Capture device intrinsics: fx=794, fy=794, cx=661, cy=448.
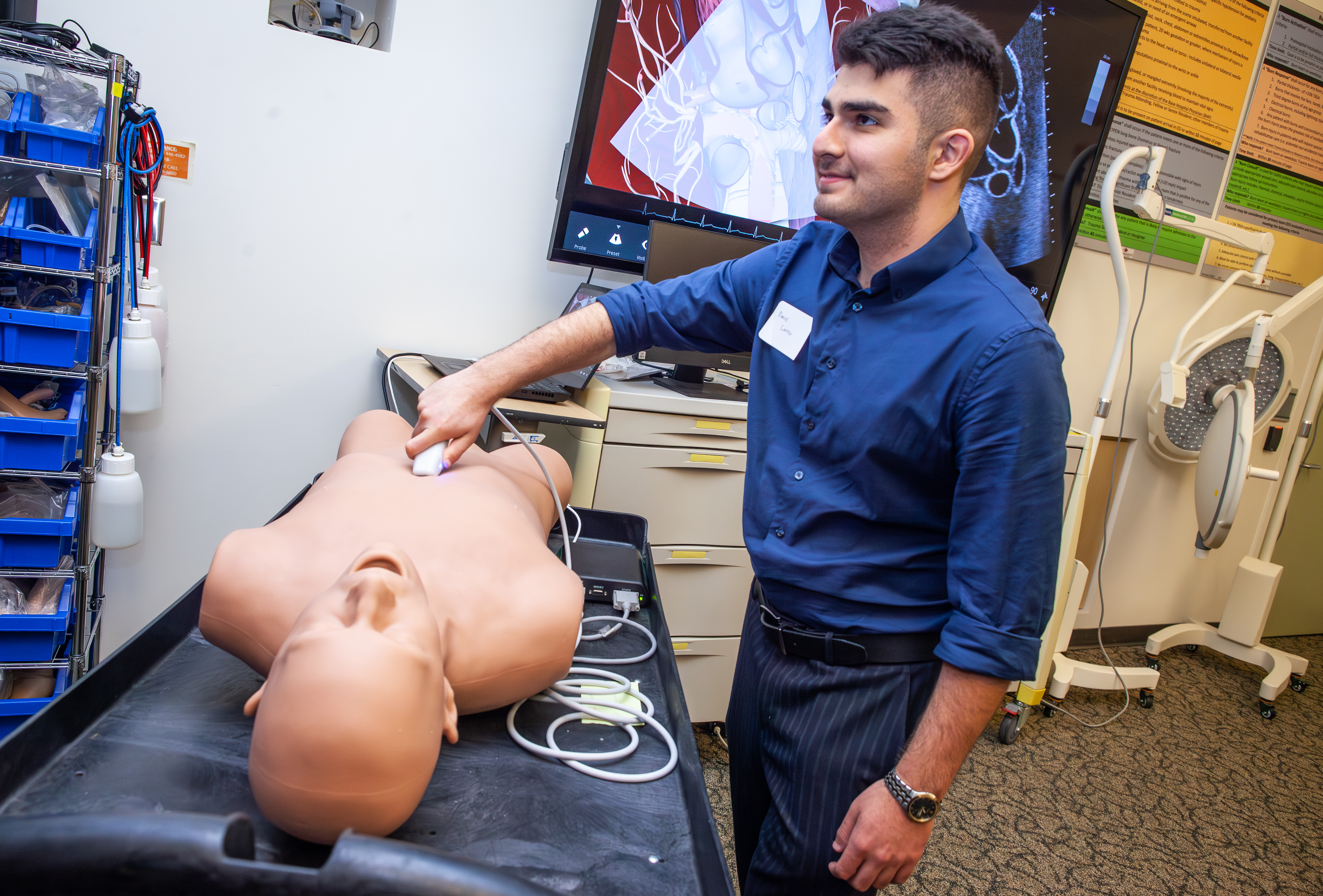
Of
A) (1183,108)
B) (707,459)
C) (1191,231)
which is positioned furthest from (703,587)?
(1183,108)

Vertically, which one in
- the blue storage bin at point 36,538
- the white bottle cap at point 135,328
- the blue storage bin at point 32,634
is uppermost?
the white bottle cap at point 135,328

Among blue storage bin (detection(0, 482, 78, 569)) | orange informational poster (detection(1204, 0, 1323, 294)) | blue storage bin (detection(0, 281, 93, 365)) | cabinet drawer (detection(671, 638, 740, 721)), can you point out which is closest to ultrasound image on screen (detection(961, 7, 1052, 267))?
orange informational poster (detection(1204, 0, 1323, 294))

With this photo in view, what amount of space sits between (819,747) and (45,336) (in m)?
1.47

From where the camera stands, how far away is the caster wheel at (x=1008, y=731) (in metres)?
2.47

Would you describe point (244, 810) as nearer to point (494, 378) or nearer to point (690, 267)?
point (494, 378)

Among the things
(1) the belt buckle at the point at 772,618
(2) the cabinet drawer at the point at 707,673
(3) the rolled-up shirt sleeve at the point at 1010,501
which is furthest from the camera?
(2) the cabinet drawer at the point at 707,673

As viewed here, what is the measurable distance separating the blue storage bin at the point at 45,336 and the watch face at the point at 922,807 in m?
1.54

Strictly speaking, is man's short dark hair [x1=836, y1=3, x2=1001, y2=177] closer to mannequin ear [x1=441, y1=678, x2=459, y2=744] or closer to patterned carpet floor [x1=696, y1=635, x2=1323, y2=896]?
mannequin ear [x1=441, y1=678, x2=459, y2=744]

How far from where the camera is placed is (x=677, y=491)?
2020 millimetres

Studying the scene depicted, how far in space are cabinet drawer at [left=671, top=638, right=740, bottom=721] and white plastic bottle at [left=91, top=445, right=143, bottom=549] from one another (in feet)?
4.16

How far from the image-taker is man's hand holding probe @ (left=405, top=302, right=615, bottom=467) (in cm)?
100

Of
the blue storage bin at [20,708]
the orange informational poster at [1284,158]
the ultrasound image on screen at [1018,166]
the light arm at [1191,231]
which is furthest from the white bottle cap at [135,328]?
the orange informational poster at [1284,158]

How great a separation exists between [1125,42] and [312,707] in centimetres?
326

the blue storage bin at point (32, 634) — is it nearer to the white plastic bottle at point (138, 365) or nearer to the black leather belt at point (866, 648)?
the white plastic bottle at point (138, 365)
